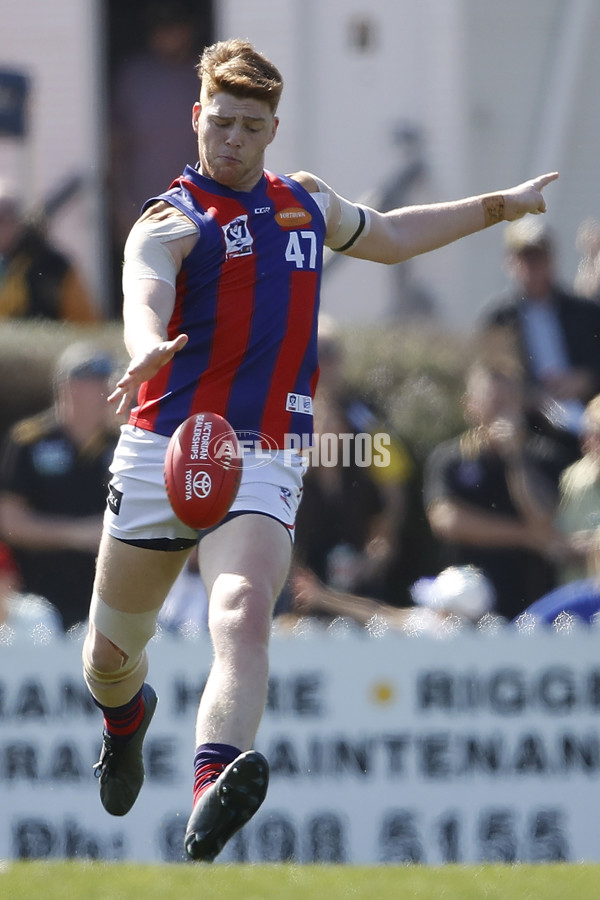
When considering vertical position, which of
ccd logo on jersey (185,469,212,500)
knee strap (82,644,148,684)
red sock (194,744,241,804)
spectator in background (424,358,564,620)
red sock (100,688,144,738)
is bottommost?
spectator in background (424,358,564,620)

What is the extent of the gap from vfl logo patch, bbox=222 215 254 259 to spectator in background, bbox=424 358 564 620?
3807mm

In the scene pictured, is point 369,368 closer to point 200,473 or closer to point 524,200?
point 524,200

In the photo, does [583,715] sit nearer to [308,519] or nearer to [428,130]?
[308,519]

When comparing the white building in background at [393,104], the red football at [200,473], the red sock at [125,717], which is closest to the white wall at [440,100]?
the white building in background at [393,104]

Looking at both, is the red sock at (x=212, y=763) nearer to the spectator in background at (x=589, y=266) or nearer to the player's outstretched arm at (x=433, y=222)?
the player's outstretched arm at (x=433, y=222)

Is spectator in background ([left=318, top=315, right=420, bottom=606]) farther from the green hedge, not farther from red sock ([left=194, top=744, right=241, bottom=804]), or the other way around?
red sock ([left=194, top=744, right=241, bottom=804])

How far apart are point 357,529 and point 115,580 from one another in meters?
3.80

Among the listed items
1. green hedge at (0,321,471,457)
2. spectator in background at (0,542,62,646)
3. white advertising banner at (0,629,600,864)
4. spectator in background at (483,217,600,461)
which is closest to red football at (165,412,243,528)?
white advertising banner at (0,629,600,864)

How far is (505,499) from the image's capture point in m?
8.80

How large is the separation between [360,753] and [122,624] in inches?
101

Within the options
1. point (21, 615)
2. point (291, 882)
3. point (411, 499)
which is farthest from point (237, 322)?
point (411, 499)

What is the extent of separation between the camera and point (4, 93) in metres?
12.4

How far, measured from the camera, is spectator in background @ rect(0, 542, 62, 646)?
809cm

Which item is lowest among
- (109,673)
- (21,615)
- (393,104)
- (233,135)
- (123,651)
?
(21,615)
